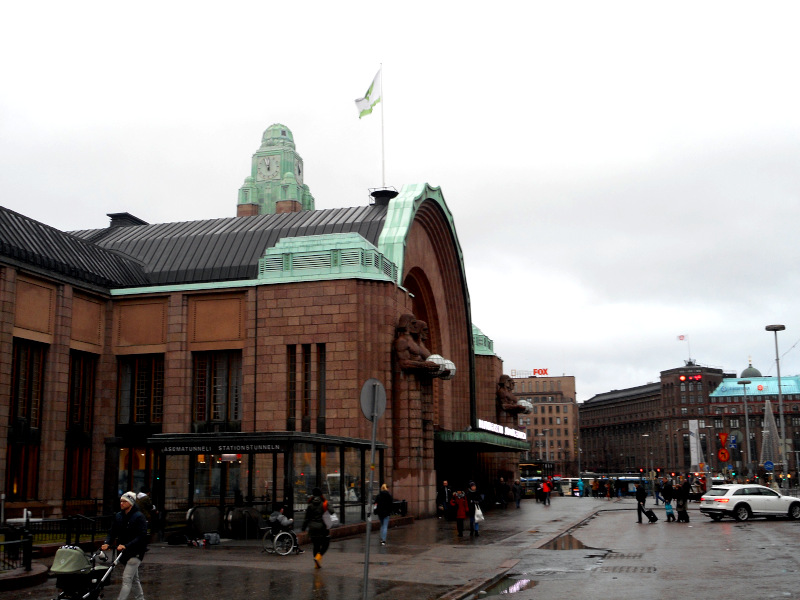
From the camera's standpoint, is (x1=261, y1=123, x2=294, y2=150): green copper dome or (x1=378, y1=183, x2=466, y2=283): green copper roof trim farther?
(x1=261, y1=123, x2=294, y2=150): green copper dome

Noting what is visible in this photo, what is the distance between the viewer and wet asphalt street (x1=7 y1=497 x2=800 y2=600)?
15.3 meters

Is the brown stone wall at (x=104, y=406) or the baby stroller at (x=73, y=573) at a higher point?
the brown stone wall at (x=104, y=406)

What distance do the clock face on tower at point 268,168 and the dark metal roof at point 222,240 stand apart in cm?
7132

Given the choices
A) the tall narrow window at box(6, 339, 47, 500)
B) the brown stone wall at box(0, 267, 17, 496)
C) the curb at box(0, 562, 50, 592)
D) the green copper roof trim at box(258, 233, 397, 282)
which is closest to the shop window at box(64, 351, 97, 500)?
the tall narrow window at box(6, 339, 47, 500)

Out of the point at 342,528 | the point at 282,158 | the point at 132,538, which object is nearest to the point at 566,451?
the point at 282,158

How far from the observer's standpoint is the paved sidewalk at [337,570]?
50.4ft

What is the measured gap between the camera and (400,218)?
1806 inches

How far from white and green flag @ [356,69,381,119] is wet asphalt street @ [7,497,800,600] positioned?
28704 mm

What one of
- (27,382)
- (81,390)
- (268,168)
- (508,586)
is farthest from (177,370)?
(268,168)

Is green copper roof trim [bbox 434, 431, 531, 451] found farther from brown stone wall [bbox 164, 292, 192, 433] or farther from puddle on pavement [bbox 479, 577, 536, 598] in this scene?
puddle on pavement [bbox 479, 577, 536, 598]

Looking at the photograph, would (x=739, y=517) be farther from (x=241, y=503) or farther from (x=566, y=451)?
(x=566, y=451)

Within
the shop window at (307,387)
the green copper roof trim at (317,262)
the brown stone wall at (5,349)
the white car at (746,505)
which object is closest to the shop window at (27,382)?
the brown stone wall at (5,349)

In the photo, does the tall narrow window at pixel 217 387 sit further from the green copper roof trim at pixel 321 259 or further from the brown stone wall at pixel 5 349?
the brown stone wall at pixel 5 349

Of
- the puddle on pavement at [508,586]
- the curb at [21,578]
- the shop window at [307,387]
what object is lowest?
the puddle on pavement at [508,586]
